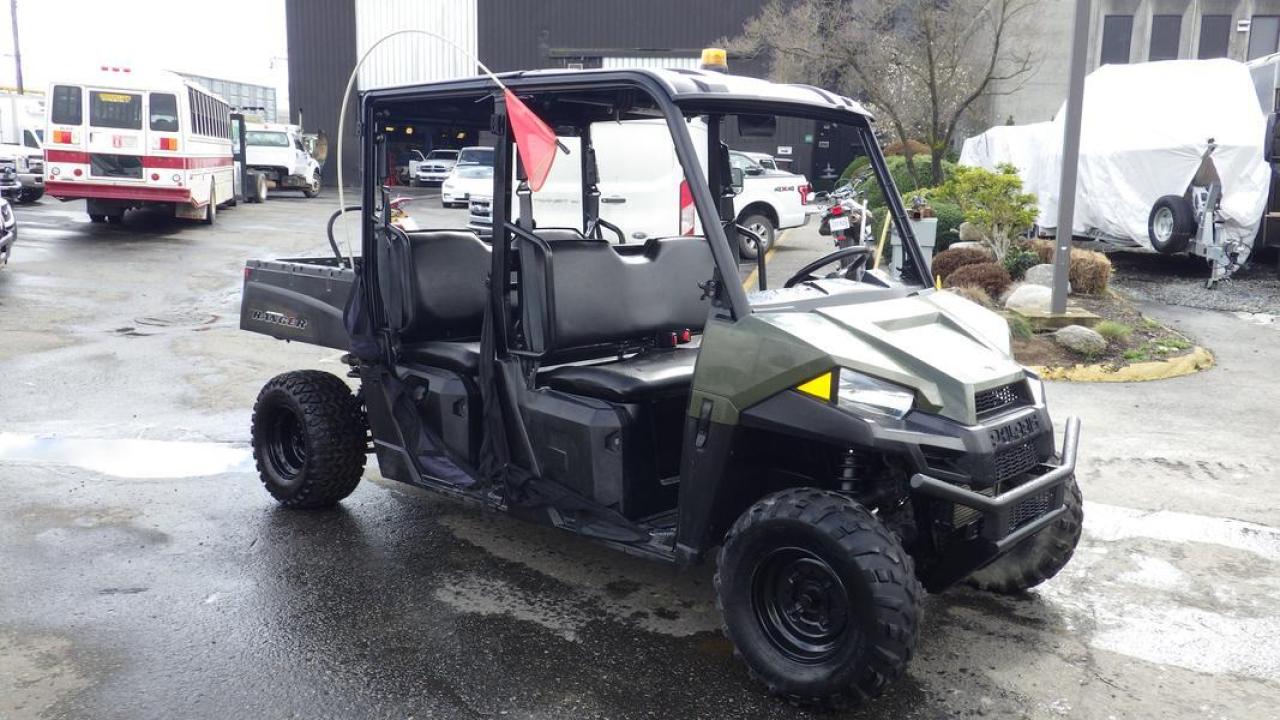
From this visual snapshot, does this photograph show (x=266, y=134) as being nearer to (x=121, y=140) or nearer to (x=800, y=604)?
(x=121, y=140)

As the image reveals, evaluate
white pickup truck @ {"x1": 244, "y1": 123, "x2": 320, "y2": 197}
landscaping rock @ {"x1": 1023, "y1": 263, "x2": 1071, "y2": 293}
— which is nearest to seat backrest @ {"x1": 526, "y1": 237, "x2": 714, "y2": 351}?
landscaping rock @ {"x1": 1023, "y1": 263, "x2": 1071, "y2": 293}

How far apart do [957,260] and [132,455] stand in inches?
369

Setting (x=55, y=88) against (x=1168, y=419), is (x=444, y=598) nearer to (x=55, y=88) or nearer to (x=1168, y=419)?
(x=1168, y=419)

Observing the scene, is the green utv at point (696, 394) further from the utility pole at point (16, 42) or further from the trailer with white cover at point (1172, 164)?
the utility pole at point (16, 42)

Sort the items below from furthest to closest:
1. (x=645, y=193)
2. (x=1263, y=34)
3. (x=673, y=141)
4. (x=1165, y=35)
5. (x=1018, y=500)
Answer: (x=1165, y=35) → (x=1263, y=34) → (x=645, y=193) → (x=673, y=141) → (x=1018, y=500)

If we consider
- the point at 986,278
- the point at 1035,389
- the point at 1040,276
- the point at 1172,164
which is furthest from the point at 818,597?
the point at 1172,164

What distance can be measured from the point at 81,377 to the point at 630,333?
589cm

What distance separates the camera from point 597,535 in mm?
4242

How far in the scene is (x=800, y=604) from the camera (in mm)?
3682

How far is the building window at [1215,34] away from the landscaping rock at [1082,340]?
29.5 m

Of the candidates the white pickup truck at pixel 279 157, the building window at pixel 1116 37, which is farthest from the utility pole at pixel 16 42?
the building window at pixel 1116 37

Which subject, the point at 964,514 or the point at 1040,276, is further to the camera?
the point at 1040,276

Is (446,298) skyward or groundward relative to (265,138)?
groundward

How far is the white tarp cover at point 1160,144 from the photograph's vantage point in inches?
535
